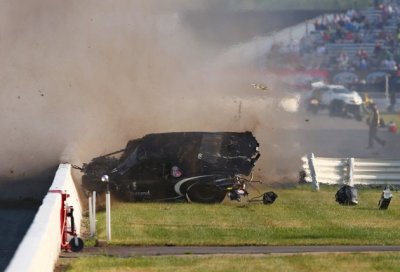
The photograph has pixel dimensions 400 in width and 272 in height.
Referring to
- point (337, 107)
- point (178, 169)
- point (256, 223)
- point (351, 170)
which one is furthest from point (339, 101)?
point (256, 223)

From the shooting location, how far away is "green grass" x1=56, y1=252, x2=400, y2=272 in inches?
635

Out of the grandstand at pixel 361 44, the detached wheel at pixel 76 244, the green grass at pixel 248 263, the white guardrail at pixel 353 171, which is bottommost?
the white guardrail at pixel 353 171

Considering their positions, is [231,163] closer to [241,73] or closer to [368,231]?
[368,231]

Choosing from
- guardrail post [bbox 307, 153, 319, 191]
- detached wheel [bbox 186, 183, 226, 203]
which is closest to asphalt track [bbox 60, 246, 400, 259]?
detached wheel [bbox 186, 183, 226, 203]

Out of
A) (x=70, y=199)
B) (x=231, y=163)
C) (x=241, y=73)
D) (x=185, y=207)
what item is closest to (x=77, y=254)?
(x=70, y=199)

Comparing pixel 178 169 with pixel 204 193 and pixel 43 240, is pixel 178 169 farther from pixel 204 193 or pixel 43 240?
pixel 43 240

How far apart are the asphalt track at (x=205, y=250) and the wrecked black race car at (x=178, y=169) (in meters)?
6.90

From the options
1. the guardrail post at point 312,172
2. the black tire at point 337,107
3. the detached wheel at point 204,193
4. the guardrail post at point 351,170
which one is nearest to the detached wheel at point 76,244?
the detached wheel at point 204,193

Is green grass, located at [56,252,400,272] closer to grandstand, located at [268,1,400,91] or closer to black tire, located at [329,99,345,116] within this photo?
black tire, located at [329,99,345,116]

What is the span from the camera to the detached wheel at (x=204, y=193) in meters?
25.7

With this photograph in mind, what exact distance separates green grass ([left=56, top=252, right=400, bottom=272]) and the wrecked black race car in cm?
834

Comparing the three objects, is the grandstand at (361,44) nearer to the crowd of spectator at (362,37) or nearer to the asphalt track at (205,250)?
the crowd of spectator at (362,37)

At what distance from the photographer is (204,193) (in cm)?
2580

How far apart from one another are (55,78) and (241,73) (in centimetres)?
686
